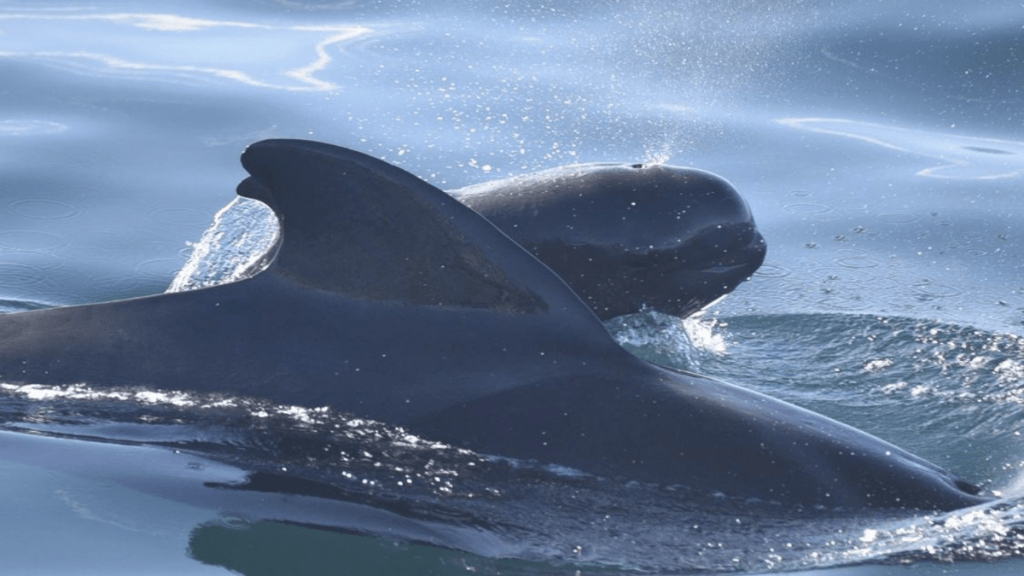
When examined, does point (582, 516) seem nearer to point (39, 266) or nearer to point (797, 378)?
point (797, 378)

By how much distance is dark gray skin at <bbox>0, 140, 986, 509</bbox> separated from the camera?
5.19 metres

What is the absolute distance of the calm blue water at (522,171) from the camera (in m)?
5.04

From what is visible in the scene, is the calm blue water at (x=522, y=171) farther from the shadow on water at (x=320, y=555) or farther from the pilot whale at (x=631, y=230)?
the pilot whale at (x=631, y=230)

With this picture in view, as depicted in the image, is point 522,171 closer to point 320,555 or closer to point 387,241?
point 387,241

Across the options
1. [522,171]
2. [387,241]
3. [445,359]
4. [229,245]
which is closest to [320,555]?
[445,359]

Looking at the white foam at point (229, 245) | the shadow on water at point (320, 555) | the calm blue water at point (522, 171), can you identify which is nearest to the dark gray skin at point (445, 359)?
the calm blue water at point (522, 171)

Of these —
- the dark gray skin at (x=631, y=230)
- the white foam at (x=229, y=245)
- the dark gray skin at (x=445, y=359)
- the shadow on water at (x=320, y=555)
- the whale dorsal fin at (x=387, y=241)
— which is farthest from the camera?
the white foam at (x=229, y=245)

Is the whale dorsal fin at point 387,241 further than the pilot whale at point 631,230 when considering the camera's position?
No

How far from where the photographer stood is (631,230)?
7.07 m

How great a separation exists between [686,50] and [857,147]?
2.68m

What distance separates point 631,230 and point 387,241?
6.52 feet

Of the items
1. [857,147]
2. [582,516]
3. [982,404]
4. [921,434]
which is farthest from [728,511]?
[857,147]

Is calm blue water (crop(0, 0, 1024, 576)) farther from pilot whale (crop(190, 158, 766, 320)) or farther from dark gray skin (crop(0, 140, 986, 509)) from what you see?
pilot whale (crop(190, 158, 766, 320))

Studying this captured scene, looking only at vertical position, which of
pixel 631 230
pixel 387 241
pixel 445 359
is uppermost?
pixel 631 230
